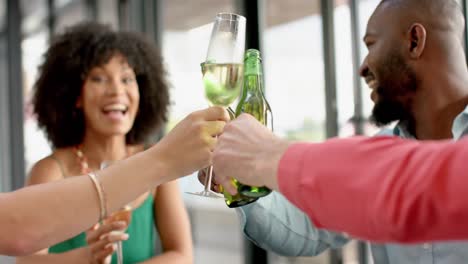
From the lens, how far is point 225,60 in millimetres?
983

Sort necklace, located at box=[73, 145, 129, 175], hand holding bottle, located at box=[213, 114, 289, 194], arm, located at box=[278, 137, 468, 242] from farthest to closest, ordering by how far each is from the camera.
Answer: necklace, located at box=[73, 145, 129, 175] < hand holding bottle, located at box=[213, 114, 289, 194] < arm, located at box=[278, 137, 468, 242]

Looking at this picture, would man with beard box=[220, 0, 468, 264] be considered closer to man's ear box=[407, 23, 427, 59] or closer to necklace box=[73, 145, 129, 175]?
man's ear box=[407, 23, 427, 59]

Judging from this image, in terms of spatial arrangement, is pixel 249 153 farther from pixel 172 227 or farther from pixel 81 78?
pixel 81 78

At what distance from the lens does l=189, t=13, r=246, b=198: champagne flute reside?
3.22 feet

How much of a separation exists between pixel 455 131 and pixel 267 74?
1759mm

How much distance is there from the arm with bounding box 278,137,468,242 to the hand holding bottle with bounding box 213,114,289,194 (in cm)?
4

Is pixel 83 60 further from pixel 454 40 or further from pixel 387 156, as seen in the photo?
pixel 387 156

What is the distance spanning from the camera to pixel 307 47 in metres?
2.78

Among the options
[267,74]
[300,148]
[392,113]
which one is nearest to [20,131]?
[267,74]

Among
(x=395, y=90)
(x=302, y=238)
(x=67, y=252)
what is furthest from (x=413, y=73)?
(x=67, y=252)

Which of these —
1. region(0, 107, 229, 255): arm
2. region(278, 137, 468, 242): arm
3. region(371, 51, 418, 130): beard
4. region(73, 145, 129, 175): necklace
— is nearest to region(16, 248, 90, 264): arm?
region(73, 145, 129, 175): necklace

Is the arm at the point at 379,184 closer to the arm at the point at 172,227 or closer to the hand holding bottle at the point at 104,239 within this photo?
the hand holding bottle at the point at 104,239

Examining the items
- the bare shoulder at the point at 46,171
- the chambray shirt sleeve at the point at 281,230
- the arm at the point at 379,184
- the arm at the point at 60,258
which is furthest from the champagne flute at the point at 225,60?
the bare shoulder at the point at 46,171

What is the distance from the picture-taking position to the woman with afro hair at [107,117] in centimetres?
188
